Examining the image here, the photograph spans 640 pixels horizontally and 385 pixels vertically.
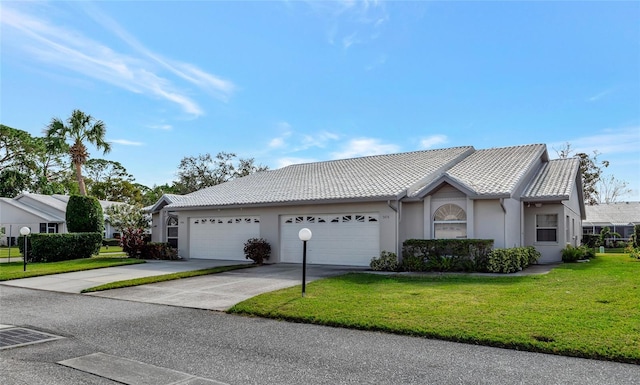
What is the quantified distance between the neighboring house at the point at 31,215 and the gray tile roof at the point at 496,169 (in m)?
30.0

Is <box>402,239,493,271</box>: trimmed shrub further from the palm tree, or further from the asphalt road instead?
the palm tree

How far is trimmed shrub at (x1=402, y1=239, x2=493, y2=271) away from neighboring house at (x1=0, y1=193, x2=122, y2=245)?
3008 centimetres

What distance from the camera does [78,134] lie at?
31781mm

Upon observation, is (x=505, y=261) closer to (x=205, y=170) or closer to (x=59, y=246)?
(x=59, y=246)

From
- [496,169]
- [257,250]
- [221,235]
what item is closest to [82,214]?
[221,235]

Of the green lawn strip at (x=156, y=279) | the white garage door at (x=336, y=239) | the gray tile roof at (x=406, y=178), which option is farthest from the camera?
the white garage door at (x=336, y=239)

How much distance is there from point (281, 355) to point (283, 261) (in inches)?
489

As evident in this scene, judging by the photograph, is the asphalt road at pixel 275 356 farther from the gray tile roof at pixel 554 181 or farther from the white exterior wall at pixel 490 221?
the gray tile roof at pixel 554 181

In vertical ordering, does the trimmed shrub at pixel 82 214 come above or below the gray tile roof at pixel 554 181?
below

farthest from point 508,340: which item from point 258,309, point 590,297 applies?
point 258,309

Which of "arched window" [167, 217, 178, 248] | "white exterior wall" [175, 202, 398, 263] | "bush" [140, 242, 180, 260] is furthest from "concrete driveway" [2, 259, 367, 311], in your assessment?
"arched window" [167, 217, 178, 248]

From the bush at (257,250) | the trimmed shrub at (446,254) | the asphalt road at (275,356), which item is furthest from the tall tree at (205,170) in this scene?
the asphalt road at (275,356)

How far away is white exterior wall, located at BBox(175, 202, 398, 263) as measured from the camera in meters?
15.5

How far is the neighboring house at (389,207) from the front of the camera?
15.3 meters
